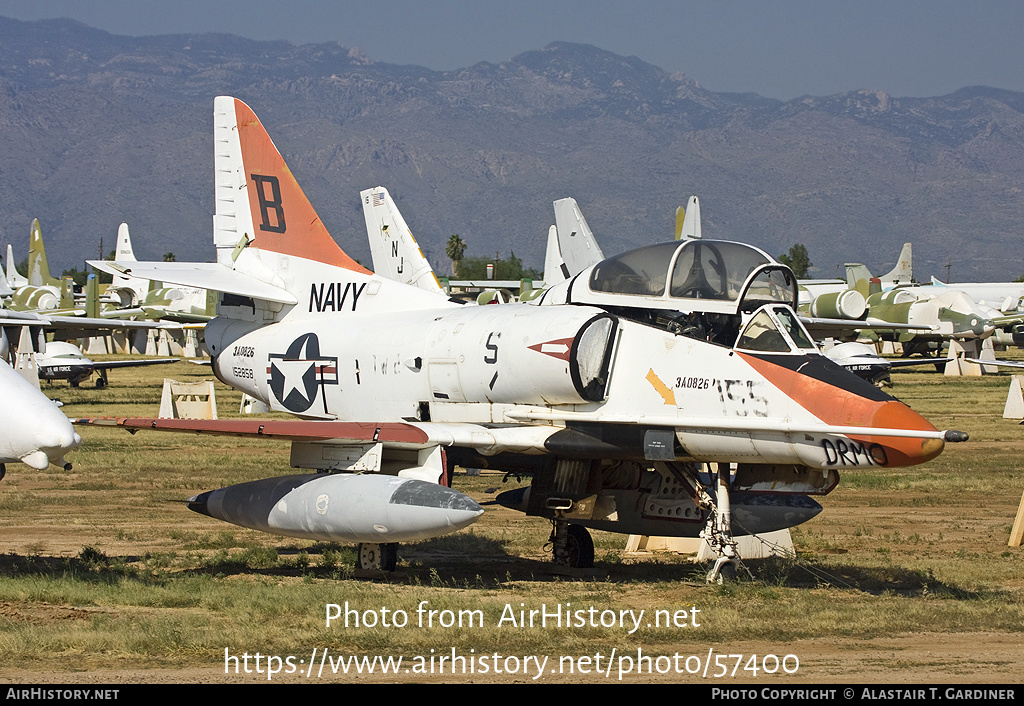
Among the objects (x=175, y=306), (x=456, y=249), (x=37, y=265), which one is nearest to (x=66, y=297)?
(x=37, y=265)

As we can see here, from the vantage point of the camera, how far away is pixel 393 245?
2139 centimetres

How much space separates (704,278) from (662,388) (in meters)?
1.12

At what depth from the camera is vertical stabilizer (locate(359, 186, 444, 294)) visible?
19.0 meters

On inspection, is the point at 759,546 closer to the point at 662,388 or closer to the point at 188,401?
the point at 662,388

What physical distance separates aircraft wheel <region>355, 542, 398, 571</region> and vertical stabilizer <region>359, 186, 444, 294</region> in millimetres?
7202

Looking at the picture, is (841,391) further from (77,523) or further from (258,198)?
(77,523)

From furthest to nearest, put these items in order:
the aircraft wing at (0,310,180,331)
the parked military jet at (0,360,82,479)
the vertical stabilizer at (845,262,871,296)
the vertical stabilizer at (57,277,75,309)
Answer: the vertical stabilizer at (57,277,75,309), the vertical stabilizer at (845,262,871,296), the aircraft wing at (0,310,180,331), the parked military jet at (0,360,82,479)

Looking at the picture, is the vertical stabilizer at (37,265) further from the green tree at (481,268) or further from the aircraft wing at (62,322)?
the green tree at (481,268)

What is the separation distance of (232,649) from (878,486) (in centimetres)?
1398

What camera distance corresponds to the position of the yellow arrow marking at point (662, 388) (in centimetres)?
1063

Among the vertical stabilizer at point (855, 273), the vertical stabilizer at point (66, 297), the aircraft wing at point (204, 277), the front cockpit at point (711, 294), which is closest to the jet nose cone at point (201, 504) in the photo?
the aircraft wing at point (204, 277)

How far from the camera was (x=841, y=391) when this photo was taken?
32.6ft

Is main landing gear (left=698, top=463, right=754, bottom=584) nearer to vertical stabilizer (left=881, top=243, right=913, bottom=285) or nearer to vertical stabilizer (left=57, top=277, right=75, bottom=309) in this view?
vertical stabilizer (left=57, top=277, right=75, bottom=309)

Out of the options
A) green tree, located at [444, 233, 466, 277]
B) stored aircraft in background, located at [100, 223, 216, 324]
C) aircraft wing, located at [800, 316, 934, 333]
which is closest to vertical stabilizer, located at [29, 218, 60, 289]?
stored aircraft in background, located at [100, 223, 216, 324]
